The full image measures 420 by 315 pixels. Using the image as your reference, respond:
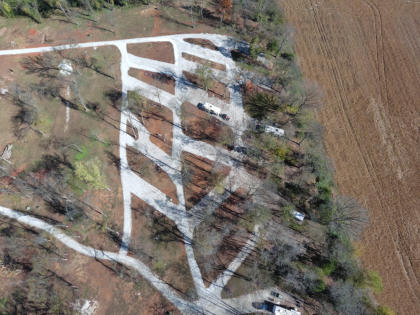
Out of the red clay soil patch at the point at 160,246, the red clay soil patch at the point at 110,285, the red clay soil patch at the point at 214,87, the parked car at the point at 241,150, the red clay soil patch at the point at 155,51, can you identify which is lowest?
the red clay soil patch at the point at 110,285

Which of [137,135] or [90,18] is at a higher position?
[90,18]

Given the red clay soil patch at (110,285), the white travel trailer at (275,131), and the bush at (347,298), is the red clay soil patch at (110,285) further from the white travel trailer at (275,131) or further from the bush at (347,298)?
the white travel trailer at (275,131)

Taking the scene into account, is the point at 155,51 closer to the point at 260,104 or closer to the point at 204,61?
the point at 204,61

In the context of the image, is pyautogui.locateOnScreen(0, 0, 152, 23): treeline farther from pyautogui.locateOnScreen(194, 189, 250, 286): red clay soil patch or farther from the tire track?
pyautogui.locateOnScreen(194, 189, 250, 286): red clay soil patch

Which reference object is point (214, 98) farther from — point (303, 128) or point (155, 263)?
point (155, 263)

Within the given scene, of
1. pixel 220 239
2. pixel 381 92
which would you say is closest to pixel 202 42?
pixel 381 92

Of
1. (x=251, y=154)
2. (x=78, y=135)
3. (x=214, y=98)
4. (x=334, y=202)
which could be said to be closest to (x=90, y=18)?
(x=78, y=135)

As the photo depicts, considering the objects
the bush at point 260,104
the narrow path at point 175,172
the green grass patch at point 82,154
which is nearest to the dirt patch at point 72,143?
the green grass patch at point 82,154
